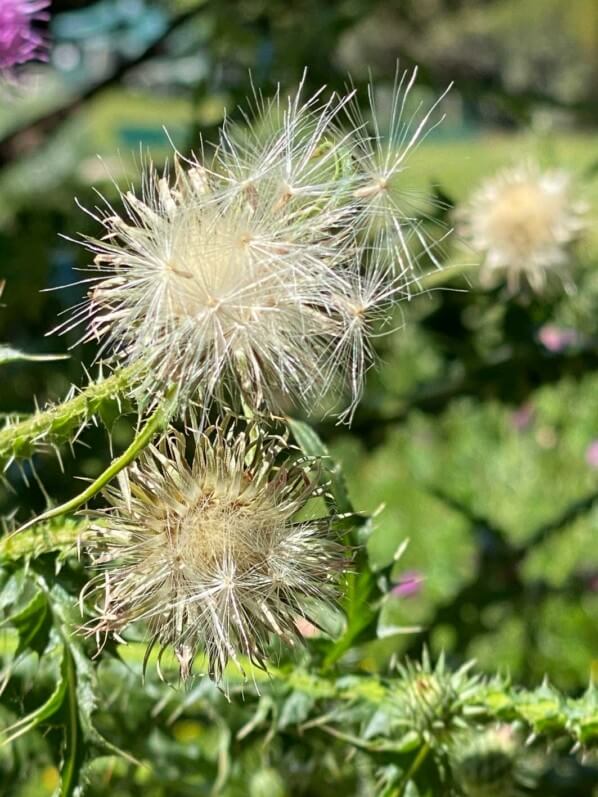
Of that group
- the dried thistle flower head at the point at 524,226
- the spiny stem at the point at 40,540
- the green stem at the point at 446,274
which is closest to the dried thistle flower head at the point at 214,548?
the spiny stem at the point at 40,540

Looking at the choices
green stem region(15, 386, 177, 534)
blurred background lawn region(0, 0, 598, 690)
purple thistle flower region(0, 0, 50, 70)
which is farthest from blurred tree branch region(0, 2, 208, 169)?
green stem region(15, 386, 177, 534)

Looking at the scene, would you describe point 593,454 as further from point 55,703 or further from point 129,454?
point 129,454

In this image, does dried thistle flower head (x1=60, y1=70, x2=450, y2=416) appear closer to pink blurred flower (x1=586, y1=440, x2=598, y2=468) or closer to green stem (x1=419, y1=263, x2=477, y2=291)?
green stem (x1=419, y1=263, x2=477, y2=291)

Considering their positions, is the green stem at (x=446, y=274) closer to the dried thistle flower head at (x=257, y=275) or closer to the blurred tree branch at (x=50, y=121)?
the dried thistle flower head at (x=257, y=275)

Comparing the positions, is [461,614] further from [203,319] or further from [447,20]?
[447,20]

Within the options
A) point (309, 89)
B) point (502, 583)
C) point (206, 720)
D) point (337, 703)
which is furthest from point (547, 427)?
point (337, 703)
